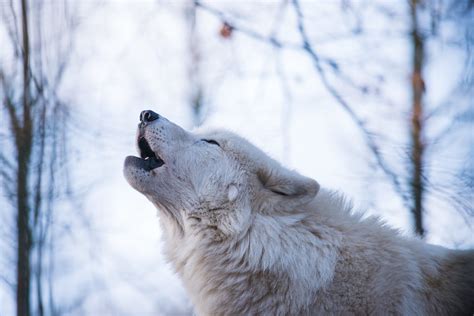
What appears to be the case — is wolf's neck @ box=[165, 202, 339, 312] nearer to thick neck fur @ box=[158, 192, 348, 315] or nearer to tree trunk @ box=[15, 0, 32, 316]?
thick neck fur @ box=[158, 192, 348, 315]

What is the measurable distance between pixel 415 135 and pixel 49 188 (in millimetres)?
3453

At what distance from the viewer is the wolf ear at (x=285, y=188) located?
14.4 feet

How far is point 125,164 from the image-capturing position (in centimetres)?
461

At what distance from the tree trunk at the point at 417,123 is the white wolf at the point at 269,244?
118 cm

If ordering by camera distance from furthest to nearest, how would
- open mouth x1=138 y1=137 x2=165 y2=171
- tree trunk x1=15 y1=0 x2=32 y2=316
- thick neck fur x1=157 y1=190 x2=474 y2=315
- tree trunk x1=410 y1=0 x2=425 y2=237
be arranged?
tree trunk x1=15 y1=0 x2=32 y2=316, tree trunk x1=410 y1=0 x2=425 y2=237, open mouth x1=138 y1=137 x2=165 y2=171, thick neck fur x1=157 y1=190 x2=474 y2=315

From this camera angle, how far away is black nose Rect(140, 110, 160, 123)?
468 cm

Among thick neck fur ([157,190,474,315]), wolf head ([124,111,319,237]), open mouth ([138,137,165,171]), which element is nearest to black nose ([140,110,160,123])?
wolf head ([124,111,319,237])

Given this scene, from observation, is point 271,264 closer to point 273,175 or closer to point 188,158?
point 273,175

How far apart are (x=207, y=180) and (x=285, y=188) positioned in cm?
52

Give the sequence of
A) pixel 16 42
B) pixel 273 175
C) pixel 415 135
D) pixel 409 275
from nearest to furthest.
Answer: pixel 409 275 < pixel 273 175 < pixel 415 135 < pixel 16 42

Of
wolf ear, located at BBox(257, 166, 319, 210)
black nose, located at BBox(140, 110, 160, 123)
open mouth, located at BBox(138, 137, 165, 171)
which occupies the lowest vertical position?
wolf ear, located at BBox(257, 166, 319, 210)

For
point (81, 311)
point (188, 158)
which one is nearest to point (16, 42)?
A: point (81, 311)

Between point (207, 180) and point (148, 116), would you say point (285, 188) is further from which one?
point (148, 116)

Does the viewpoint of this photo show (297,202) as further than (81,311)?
No
